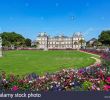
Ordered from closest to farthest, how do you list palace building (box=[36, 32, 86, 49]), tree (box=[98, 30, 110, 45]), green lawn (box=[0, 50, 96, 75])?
green lawn (box=[0, 50, 96, 75]) → tree (box=[98, 30, 110, 45]) → palace building (box=[36, 32, 86, 49])

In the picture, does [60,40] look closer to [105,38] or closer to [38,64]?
[105,38]

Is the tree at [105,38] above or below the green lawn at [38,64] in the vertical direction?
above

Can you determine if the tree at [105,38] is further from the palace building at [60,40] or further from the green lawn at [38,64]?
the green lawn at [38,64]

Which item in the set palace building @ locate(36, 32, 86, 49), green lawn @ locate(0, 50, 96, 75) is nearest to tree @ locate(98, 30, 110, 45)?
palace building @ locate(36, 32, 86, 49)

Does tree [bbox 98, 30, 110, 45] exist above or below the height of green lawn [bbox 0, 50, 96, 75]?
above

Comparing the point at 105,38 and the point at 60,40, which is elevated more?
the point at 105,38

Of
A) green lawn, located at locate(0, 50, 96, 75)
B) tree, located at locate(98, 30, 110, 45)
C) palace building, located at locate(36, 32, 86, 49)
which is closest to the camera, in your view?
green lawn, located at locate(0, 50, 96, 75)

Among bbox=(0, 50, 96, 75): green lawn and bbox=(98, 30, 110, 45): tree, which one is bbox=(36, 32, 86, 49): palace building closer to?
bbox=(98, 30, 110, 45): tree

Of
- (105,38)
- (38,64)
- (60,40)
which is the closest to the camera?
(38,64)

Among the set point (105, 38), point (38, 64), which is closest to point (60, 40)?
point (105, 38)

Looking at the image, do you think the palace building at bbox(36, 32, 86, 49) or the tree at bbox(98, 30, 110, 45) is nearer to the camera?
the tree at bbox(98, 30, 110, 45)

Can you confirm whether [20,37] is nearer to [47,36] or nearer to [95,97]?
[47,36]

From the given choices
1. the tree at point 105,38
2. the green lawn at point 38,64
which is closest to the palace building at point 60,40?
the tree at point 105,38

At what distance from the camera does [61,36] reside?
190500 millimetres
